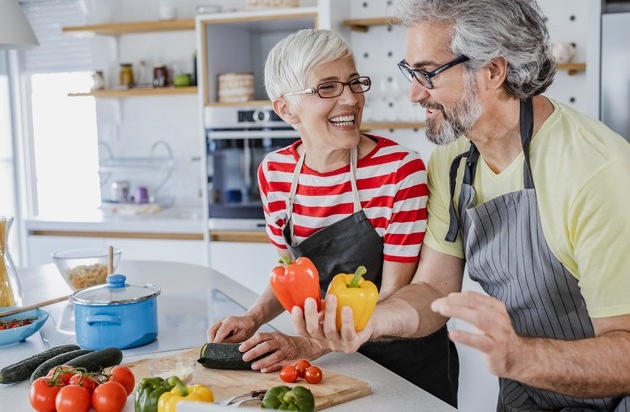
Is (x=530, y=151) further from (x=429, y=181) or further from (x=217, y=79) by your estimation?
(x=217, y=79)

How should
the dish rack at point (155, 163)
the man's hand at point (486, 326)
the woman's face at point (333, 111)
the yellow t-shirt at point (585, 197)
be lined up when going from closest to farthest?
the man's hand at point (486, 326) < the yellow t-shirt at point (585, 197) < the woman's face at point (333, 111) < the dish rack at point (155, 163)

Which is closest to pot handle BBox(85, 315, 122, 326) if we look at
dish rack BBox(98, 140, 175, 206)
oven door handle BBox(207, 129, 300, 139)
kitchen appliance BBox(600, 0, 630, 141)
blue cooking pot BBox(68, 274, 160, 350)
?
blue cooking pot BBox(68, 274, 160, 350)

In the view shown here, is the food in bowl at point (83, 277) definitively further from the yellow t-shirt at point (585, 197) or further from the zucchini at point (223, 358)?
the yellow t-shirt at point (585, 197)

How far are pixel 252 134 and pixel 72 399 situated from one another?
3.22 m

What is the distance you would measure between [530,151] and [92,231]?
3810 millimetres

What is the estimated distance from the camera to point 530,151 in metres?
1.80

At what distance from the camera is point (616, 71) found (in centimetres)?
364

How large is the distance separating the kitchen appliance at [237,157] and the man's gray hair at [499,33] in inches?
113

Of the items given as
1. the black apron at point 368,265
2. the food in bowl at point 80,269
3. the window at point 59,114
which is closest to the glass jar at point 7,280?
the food in bowl at point 80,269

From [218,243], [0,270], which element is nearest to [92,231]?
[218,243]

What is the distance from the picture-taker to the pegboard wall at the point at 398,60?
4.38 meters

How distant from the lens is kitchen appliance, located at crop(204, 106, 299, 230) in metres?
4.69

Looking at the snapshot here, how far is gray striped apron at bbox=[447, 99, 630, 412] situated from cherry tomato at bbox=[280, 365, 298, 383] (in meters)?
0.53

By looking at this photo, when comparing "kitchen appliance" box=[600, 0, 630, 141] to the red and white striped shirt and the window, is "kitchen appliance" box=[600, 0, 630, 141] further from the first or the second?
the window
